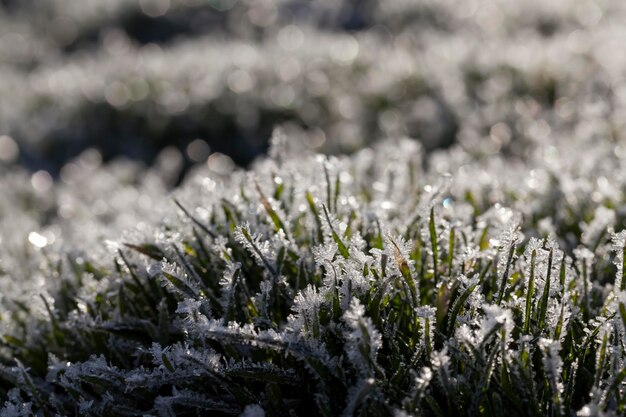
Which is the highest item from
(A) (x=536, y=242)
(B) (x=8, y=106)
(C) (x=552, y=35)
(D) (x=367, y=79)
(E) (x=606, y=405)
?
(C) (x=552, y=35)

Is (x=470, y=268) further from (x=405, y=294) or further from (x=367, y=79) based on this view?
(x=367, y=79)

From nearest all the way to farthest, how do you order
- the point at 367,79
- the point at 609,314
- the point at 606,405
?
the point at 606,405 → the point at 609,314 → the point at 367,79

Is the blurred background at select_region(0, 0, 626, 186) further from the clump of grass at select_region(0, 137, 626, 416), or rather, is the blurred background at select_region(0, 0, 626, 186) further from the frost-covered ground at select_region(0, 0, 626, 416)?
the clump of grass at select_region(0, 137, 626, 416)

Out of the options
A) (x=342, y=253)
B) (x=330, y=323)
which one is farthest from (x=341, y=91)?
(x=330, y=323)

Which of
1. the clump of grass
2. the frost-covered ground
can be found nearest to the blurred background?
the frost-covered ground

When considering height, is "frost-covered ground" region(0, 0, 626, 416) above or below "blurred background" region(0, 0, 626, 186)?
below

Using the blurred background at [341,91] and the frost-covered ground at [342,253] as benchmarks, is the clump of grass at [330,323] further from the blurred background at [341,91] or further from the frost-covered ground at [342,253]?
the blurred background at [341,91]

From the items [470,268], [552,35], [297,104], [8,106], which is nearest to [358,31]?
[552,35]
